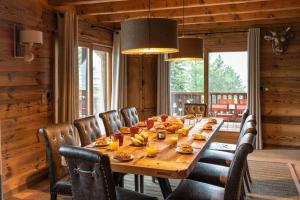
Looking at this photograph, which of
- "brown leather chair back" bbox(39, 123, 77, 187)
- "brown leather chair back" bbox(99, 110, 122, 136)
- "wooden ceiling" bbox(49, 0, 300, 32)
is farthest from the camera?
"wooden ceiling" bbox(49, 0, 300, 32)

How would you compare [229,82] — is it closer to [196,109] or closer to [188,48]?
[196,109]

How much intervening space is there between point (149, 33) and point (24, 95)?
2198 millimetres

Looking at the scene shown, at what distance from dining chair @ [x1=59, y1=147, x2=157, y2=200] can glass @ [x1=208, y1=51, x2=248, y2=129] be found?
16.2 ft

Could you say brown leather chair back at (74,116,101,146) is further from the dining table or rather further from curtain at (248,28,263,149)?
curtain at (248,28,263,149)

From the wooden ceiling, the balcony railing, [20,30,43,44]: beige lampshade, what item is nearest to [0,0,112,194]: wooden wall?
[20,30,43,44]: beige lampshade

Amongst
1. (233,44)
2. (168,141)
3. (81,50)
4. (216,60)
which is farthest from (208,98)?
(168,141)

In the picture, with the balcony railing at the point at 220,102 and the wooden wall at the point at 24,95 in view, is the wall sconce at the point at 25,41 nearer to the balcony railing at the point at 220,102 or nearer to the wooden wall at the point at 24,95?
the wooden wall at the point at 24,95

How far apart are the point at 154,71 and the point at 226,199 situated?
4904 millimetres

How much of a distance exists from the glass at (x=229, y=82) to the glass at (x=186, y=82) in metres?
0.22

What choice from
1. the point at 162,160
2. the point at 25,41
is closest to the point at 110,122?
the point at 25,41

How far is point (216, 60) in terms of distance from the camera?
6.44 metres

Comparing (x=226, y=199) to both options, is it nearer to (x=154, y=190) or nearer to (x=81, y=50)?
(x=154, y=190)

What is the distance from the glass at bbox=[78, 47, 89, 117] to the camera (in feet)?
17.5

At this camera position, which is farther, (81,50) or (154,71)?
(154,71)
